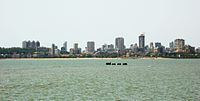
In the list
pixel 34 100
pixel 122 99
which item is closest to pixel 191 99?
pixel 122 99

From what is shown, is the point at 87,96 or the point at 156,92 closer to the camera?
the point at 87,96

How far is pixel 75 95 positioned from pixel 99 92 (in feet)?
17.0

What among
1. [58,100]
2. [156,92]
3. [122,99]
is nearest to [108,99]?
[122,99]

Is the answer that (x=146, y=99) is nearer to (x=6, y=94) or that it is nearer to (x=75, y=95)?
(x=75, y=95)

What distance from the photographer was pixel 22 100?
54.5 m

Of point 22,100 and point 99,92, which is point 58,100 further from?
point 99,92

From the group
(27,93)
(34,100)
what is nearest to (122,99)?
(34,100)

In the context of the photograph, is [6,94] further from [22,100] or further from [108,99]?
[108,99]

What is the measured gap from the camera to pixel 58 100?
2133 inches

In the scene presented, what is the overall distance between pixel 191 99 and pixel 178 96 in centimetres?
360

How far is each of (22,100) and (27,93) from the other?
324 inches

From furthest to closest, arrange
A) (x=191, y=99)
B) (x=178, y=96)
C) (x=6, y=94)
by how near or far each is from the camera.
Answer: (x=6, y=94), (x=178, y=96), (x=191, y=99)

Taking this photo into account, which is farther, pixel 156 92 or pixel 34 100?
pixel 156 92

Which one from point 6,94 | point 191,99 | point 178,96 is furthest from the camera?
point 6,94
